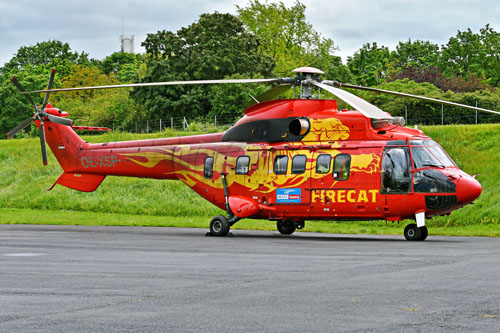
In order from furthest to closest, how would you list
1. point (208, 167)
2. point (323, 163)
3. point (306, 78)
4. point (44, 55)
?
point (44, 55) < point (208, 167) < point (306, 78) < point (323, 163)

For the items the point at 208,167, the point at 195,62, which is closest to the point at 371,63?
the point at 195,62

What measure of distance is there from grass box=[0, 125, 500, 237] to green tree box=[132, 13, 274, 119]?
37.9 feet

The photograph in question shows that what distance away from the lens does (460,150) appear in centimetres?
3834

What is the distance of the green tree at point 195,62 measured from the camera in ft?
204

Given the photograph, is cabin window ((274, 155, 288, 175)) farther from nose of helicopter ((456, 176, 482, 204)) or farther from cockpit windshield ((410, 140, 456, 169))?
nose of helicopter ((456, 176, 482, 204))

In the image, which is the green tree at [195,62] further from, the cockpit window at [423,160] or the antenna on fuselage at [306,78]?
the cockpit window at [423,160]

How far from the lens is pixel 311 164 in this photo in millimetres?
24391

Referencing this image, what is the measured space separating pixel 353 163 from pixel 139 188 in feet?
72.1

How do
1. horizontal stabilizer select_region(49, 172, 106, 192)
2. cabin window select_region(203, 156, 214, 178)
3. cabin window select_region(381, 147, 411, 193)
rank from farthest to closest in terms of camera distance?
horizontal stabilizer select_region(49, 172, 106, 192), cabin window select_region(203, 156, 214, 178), cabin window select_region(381, 147, 411, 193)

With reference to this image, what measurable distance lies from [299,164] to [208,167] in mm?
4093

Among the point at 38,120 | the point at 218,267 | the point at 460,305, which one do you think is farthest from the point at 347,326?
the point at 38,120

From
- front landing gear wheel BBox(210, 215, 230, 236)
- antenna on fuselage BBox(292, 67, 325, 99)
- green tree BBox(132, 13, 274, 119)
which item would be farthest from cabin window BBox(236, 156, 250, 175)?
green tree BBox(132, 13, 274, 119)

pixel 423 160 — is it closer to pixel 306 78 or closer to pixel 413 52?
pixel 306 78

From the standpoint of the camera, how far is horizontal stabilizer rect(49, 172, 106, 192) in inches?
1203
